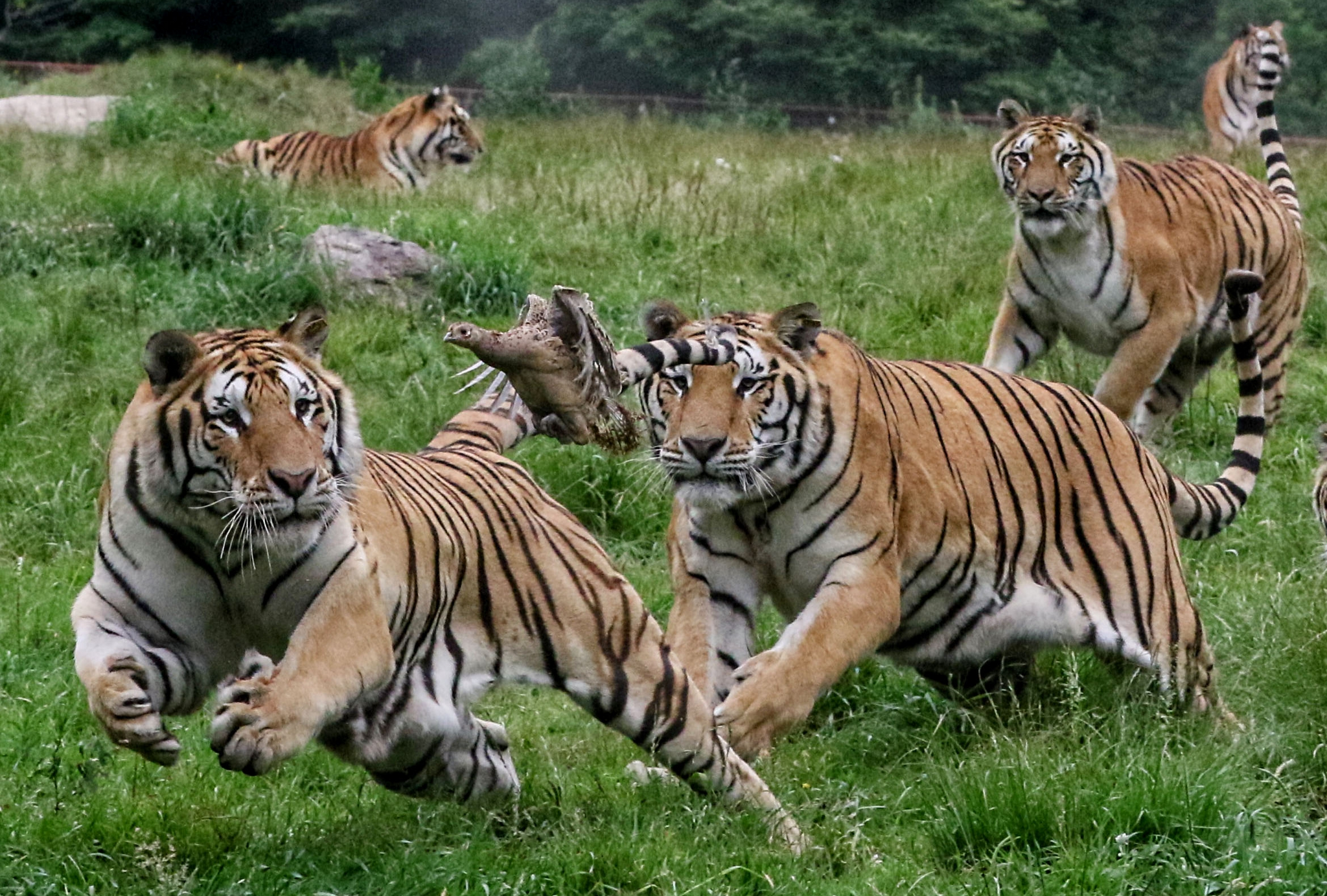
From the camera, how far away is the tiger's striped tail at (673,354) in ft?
13.2

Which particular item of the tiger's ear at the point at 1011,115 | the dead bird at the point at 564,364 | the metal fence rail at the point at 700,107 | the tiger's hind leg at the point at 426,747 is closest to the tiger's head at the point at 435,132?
the metal fence rail at the point at 700,107

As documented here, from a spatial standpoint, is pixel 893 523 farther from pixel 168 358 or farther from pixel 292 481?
pixel 168 358

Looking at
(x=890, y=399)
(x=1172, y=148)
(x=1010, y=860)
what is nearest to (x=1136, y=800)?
(x=1010, y=860)

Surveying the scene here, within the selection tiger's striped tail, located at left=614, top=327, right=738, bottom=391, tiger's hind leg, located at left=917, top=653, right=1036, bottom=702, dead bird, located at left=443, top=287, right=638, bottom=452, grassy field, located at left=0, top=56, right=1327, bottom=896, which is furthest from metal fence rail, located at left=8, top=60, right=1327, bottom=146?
dead bird, located at left=443, top=287, right=638, bottom=452

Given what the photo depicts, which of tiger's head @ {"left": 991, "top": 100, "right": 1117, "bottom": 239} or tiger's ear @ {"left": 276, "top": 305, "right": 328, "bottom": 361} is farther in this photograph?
tiger's head @ {"left": 991, "top": 100, "right": 1117, "bottom": 239}

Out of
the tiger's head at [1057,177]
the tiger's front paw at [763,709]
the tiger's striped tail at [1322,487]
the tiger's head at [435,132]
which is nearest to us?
the tiger's front paw at [763,709]

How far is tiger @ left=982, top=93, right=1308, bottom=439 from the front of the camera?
748 cm

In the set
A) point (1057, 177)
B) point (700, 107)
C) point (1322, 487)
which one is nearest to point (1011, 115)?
point (1057, 177)

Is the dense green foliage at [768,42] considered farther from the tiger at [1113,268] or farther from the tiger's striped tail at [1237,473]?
the tiger's striped tail at [1237,473]

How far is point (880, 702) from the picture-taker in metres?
5.38

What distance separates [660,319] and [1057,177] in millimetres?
3175

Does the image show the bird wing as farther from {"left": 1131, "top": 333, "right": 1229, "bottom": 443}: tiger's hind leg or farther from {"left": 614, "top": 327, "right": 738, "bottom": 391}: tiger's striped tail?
{"left": 1131, "top": 333, "right": 1229, "bottom": 443}: tiger's hind leg

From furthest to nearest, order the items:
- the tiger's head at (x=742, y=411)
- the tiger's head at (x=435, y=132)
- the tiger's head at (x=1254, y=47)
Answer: the tiger's head at (x=1254, y=47) < the tiger's head at (x=435, y=132) < the tiger's head at (x=742, y=411)

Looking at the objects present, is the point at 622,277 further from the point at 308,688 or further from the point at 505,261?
the point at 308,688
